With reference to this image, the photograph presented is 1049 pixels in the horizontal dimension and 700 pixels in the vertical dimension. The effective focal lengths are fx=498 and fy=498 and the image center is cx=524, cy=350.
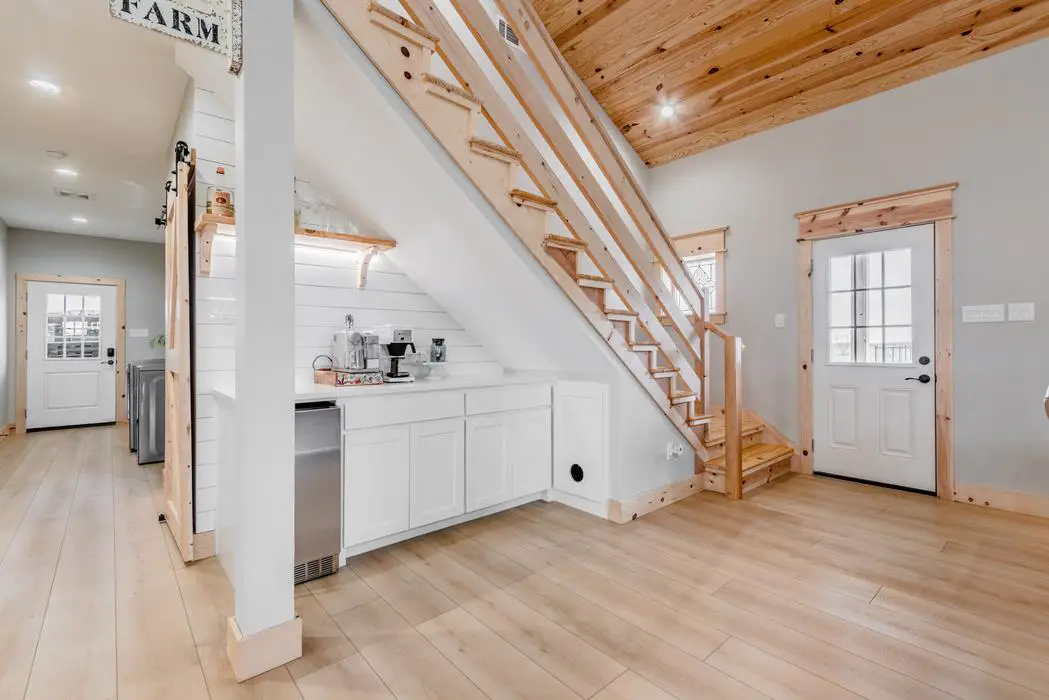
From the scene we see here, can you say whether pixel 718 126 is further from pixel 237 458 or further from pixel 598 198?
pixel 237 458

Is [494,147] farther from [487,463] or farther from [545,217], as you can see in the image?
[487,463]

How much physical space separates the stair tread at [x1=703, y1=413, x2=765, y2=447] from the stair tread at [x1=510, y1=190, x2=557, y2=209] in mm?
2223

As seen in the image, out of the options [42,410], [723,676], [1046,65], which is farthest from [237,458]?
[42,410]

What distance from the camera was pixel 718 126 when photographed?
4.55 metres

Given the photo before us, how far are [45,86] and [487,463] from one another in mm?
3746

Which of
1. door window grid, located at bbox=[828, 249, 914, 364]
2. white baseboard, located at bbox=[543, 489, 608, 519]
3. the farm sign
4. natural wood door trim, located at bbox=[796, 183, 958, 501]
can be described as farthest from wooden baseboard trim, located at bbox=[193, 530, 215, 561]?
natural wood door trim, located at bbox=[796, 183, 958, 501]

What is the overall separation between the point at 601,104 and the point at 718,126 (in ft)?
3.61

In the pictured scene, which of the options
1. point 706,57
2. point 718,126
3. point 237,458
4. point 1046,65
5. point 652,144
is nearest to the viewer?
point 237,458

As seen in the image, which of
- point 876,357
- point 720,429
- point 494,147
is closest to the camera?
point 494,147

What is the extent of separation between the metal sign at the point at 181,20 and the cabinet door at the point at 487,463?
2034 mm

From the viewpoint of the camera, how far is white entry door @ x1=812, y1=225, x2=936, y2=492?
3.64 meters

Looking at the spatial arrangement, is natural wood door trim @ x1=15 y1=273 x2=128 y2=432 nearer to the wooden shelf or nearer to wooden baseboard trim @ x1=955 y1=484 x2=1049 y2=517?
the wooden shelf

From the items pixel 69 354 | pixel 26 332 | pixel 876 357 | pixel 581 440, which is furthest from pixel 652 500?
pixel 26 332

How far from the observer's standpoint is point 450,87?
2.04 m
